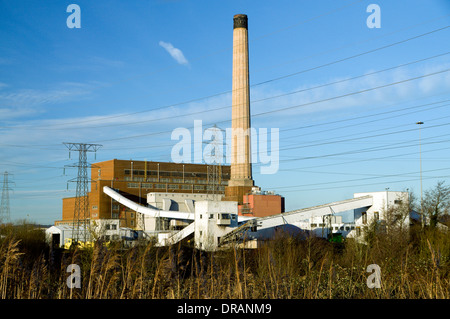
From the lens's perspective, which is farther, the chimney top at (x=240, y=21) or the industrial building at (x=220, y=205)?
the chimney top at (x=240, y=21)

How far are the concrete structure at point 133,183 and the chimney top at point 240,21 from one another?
29.2 metres

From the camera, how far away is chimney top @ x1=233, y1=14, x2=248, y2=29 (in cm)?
6116

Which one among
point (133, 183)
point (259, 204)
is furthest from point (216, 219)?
point (133, 183)

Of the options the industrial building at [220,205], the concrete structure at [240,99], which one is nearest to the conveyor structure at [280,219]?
the industrial building at [220,205]

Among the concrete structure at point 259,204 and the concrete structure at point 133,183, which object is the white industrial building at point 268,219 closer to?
the concrete structure at point 259,204

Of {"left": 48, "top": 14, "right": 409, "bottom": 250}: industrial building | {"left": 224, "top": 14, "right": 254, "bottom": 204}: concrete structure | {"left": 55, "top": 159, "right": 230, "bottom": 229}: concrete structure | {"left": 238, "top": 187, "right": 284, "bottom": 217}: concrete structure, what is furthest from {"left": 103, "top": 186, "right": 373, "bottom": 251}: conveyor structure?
{"left": 55, "top": 159, "right": 230, "bottom": 229}: concrete structure

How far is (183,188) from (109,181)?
14665mm

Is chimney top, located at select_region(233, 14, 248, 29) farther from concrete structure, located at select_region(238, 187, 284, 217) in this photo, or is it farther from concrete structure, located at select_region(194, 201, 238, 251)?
concrete structure, located at select_region(194, 201, 238, 251)

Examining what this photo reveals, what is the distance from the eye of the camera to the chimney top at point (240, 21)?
61156mm

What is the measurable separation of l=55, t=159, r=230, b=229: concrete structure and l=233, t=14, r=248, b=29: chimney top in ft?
95.8

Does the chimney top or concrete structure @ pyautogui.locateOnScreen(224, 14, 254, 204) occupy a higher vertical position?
the chimney top

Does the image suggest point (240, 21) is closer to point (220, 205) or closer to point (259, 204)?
point (259, 204)
